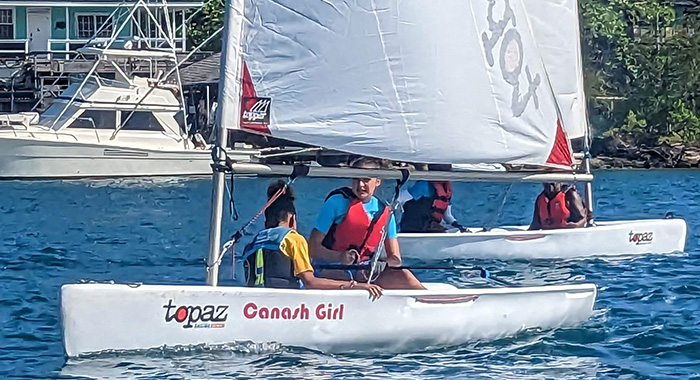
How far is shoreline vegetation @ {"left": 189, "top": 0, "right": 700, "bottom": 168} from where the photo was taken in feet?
149

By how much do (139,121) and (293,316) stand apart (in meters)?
26.6

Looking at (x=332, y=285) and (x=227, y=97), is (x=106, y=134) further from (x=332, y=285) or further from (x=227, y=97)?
(x=227, y=97)

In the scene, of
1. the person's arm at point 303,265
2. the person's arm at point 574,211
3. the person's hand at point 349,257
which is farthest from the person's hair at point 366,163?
the person's arm at point 574,211

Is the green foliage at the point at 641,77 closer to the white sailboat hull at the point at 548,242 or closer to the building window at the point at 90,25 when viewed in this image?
the building window at the point at 90,25

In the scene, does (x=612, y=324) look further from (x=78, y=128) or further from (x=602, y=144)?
(x=602, y=144)

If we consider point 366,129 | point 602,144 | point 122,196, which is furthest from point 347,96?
point 602,144

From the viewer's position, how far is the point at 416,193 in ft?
58.4

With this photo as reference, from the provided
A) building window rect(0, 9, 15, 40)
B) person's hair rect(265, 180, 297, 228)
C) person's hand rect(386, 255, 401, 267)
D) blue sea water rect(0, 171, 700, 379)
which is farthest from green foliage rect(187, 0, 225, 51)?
person's hair rect(265, 180, 297, 228)

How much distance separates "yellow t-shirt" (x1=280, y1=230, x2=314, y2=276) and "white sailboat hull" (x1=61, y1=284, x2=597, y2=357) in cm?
27

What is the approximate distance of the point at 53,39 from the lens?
47.3m

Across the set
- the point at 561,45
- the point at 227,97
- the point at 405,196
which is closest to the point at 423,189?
the point at 405,196

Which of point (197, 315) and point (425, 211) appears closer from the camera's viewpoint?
point (197, 315)

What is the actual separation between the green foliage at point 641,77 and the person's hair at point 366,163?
116ft

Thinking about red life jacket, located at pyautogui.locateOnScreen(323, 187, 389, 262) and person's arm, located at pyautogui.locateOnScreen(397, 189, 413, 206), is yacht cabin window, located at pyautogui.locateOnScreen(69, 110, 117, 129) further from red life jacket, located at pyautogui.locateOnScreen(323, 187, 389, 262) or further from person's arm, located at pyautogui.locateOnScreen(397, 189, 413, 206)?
red life jacket, located at pyautogui.locateOnScreen(323, 187, 389, 262)
